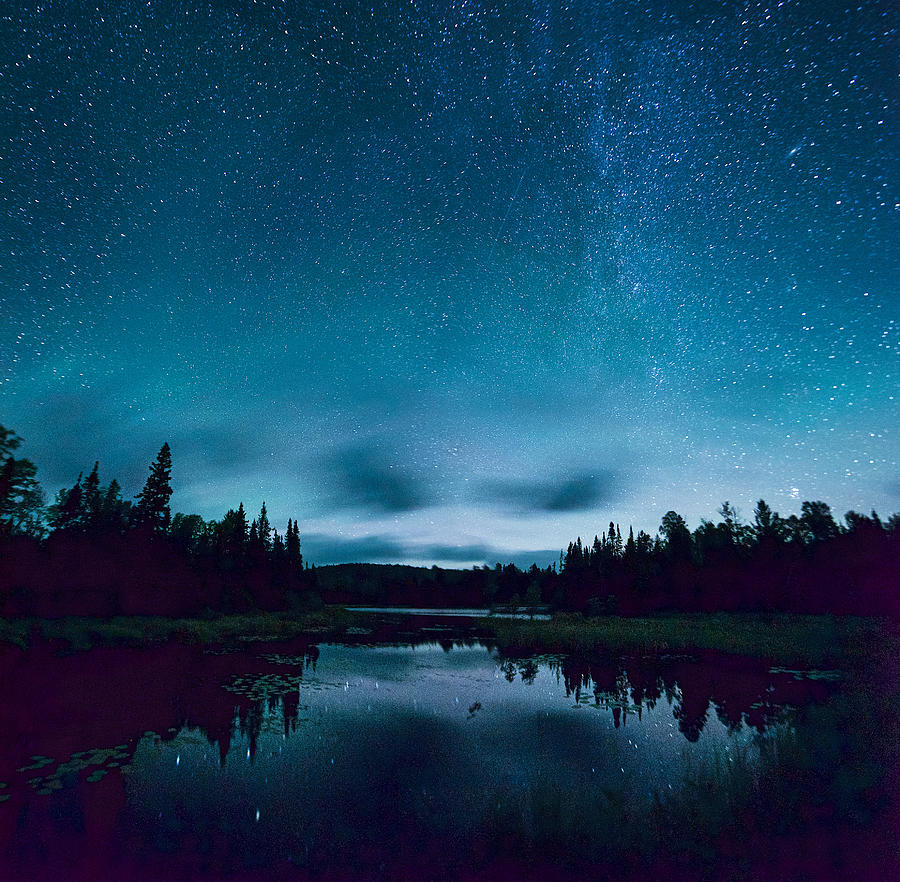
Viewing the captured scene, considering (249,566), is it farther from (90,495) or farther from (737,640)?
(737,640)

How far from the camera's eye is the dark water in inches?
270

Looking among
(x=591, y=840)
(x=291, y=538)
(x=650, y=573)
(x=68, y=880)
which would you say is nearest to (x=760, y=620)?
(x=650, y=573)

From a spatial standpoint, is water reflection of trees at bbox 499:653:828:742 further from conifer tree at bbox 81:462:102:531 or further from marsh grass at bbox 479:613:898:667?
conifer tree at bbox 81:462:102:531

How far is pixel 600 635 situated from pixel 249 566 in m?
53.2

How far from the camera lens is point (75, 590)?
115ft

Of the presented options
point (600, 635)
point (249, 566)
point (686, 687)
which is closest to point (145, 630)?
point (600, 635)

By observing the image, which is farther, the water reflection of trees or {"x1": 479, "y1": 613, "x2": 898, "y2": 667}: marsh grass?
{"x1": 479, "y1": 613, "x2": 898, "y2": 667}: marsh grass

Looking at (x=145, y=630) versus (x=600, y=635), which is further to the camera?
(x=600, y=635)

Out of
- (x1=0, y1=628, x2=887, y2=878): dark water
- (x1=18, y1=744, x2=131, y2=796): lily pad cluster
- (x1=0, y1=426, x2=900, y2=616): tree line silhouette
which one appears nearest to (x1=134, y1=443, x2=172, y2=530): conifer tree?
(x1=0, y1=426, x2=900, y2=616): tree line silhouette

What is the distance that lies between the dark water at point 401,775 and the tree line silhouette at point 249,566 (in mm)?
15723

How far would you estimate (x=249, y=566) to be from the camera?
2685 inches

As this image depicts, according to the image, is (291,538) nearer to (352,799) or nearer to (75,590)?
(75,590)

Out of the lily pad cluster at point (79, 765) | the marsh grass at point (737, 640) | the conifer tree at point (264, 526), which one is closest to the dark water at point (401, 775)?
the lily pad cluster at point (79, 765)

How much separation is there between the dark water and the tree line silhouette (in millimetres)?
15723
